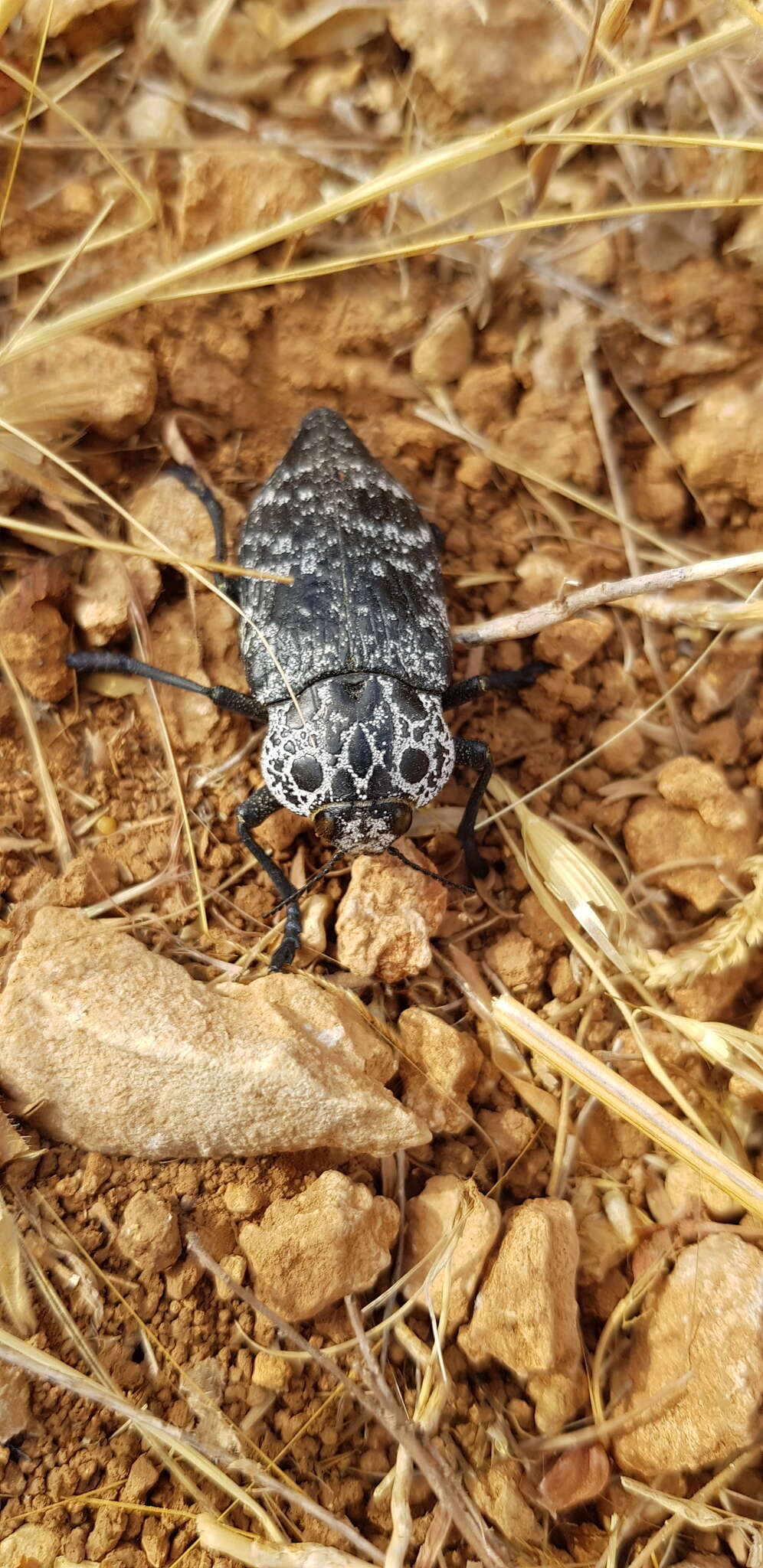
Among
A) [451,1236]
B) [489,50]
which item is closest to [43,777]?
[451,1236]

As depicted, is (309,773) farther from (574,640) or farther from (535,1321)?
(535,1321)

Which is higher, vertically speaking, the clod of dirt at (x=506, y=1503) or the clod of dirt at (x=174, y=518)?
the clod of dirt at (x=174, y=518)

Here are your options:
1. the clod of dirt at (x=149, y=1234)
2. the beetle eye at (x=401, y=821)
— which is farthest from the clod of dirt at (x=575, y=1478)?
the beetle eye at (x=401, y=821)

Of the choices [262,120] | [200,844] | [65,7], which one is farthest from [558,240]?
[200,844]

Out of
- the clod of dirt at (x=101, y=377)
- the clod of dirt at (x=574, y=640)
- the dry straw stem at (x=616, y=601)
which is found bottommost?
the clod of dirt at (x=574, y=640)

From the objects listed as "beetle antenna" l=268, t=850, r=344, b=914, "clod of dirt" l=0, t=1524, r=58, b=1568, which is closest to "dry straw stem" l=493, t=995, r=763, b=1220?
"beetle antenna" l=268, t=850, r=344, b=914

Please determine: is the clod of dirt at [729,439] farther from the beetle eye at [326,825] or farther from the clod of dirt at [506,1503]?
the clod of dirt at [506,1503]
